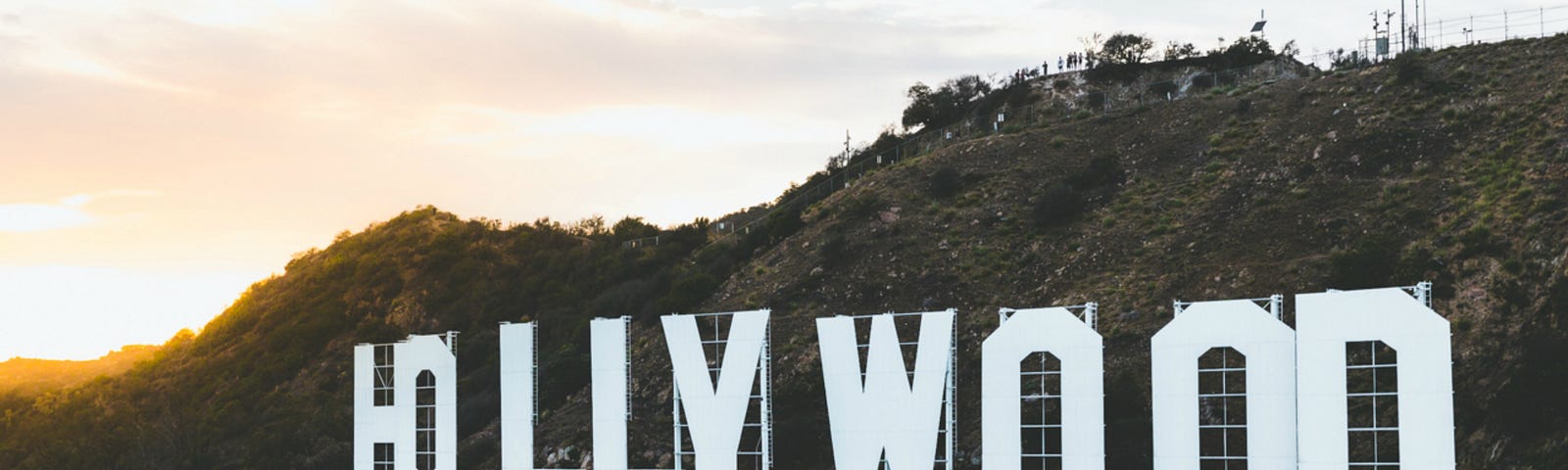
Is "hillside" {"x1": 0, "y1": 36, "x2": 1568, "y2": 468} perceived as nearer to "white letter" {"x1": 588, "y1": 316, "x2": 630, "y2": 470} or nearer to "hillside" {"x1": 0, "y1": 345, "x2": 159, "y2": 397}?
"hillside" {"x1": 0, "y1": 345, "x2": 159, "y2": 397}

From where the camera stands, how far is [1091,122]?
57.7 metres

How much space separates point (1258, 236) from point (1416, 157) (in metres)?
6.43

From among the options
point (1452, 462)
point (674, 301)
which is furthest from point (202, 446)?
point (1452, 462)

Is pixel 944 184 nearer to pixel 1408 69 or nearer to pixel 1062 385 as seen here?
pixel 1408 69

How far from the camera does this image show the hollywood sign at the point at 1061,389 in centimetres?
2255

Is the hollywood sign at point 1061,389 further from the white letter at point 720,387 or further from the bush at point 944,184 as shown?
the bush at point 944,184

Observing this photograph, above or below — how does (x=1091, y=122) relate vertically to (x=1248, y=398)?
above

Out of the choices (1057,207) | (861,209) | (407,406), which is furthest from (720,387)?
(861,209)

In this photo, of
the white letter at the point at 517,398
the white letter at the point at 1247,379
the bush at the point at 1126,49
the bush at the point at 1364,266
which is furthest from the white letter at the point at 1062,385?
the bush at the point at 1126,49

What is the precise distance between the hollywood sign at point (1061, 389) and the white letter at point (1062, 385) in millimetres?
24

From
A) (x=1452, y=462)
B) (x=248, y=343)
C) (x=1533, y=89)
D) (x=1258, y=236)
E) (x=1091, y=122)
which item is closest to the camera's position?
(x=1452, y=462)

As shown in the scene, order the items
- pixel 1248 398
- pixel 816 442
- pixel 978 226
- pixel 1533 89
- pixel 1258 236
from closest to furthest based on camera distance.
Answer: pixel 1248 398 → pixel 816 442 → pixel 1258 236 → pixel 1533 89 → pixel 978 226

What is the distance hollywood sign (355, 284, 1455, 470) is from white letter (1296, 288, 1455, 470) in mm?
21

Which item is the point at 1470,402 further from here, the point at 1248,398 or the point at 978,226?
the point at 978,226
